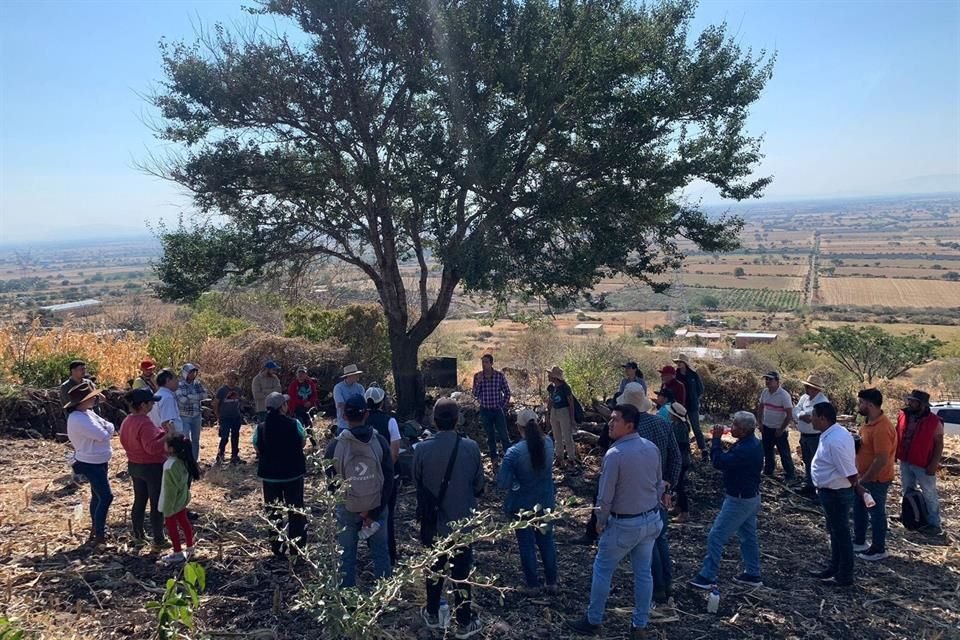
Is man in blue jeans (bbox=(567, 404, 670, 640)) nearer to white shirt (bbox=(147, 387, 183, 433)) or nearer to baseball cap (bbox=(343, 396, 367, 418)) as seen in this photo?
baseball cap (bbox=(343, 396, 367, 418))

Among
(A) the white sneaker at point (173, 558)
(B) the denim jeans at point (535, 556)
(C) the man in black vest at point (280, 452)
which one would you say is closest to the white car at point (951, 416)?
(B) the denim jeans at point (535, 556)

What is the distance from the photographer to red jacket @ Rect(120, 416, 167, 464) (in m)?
6.34

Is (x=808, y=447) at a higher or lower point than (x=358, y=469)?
lower

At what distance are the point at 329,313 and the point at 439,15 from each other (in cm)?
852

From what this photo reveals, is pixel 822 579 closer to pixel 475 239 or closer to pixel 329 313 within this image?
pixel 475 239

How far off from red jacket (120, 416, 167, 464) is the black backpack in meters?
8.26

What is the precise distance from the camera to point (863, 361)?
2381 cm

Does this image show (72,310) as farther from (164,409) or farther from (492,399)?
(492,399)

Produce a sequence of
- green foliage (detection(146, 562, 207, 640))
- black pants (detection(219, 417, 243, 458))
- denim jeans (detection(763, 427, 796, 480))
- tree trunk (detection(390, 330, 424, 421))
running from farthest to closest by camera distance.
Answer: tree trunk (detection(390, 330, 424, 421)), black pants (detection(219, 417, 243, 458)), denim jeans (detection(763, 427, 796, 480)), green foliage (detection(146, 562, 207, 640))

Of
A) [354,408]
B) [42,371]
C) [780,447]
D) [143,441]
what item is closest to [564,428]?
[780,447]

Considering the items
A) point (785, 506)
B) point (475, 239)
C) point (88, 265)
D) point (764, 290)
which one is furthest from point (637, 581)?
point (88, 265)

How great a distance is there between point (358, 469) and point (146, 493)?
283cm

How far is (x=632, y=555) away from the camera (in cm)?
530

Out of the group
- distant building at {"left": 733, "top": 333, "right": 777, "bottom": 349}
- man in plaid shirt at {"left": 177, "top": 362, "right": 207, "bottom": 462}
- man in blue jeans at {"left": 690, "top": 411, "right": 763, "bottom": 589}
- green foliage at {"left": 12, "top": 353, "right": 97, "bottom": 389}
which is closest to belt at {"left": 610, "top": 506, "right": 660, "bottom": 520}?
man in blue jeans at {"left": 690, "top": 411, "right": 763, "bottom": 589}
